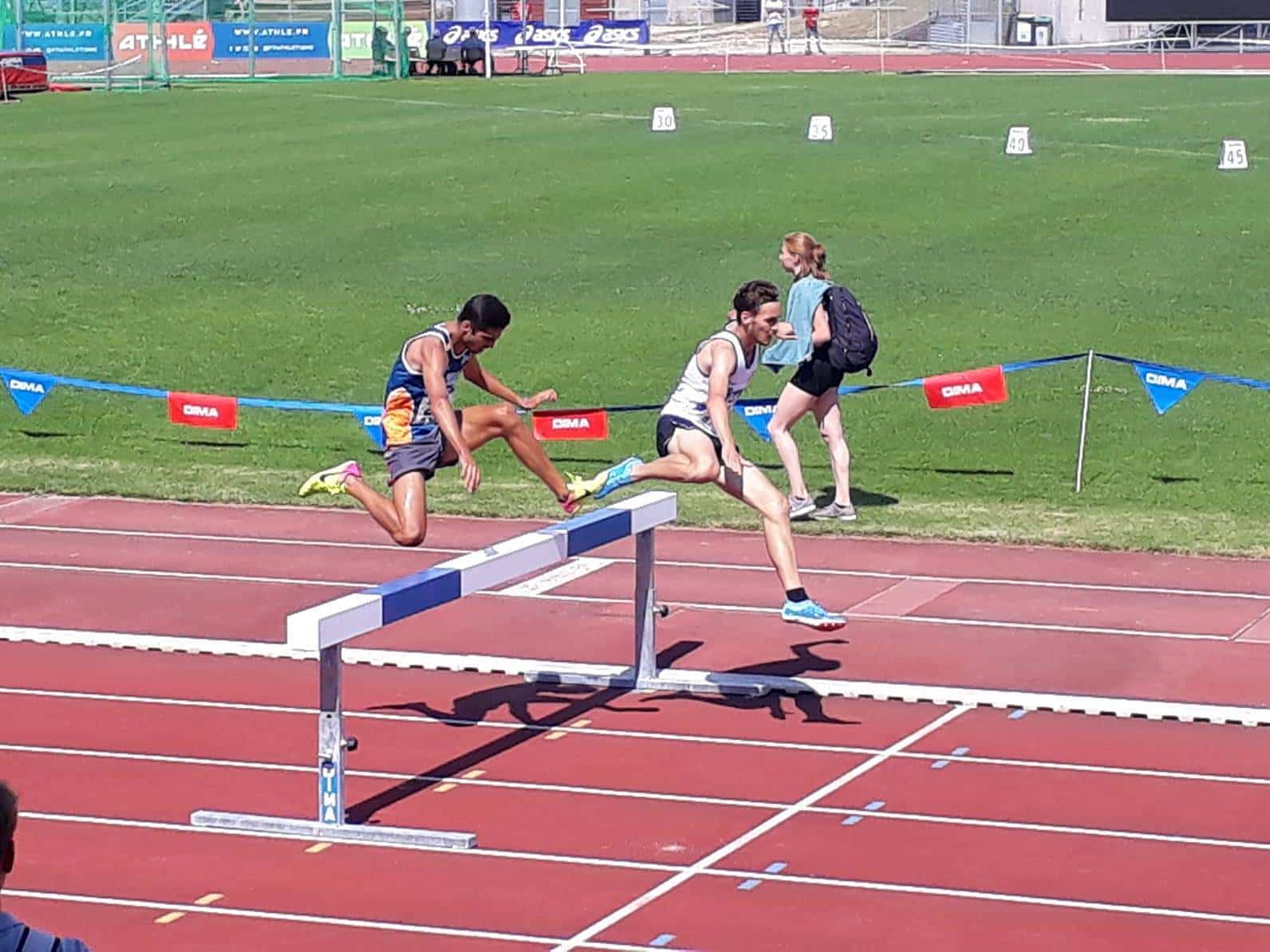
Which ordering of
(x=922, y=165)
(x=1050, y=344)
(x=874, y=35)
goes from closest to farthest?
(x=1050, y=344), (x=922, y=165), (x=874, y=35)

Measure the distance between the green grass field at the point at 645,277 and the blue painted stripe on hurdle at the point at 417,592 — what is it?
6.53 meters

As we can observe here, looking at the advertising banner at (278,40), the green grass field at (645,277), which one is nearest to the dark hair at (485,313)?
the green grass field at (645,277)

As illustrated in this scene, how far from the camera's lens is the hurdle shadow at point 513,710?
458 inches

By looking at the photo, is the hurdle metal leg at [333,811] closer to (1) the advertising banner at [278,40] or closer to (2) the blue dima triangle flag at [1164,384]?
(2) the blue dima triangle flag at [1164,384]

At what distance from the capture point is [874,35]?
7931 cm

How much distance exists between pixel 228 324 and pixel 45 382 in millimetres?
5142

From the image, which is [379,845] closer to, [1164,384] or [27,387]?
[1164,384]

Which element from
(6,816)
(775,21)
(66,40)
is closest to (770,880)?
(6,816)

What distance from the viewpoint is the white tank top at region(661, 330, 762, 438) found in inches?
495

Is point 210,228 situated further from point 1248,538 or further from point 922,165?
point 1248,538

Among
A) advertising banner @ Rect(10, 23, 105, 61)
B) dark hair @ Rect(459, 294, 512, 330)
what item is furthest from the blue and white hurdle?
advertising banner @ Rect(10, 23, 105, 61)

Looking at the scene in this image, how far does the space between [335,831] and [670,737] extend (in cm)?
224

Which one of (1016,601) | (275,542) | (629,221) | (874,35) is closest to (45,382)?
(275,542)

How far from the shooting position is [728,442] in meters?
12.3
